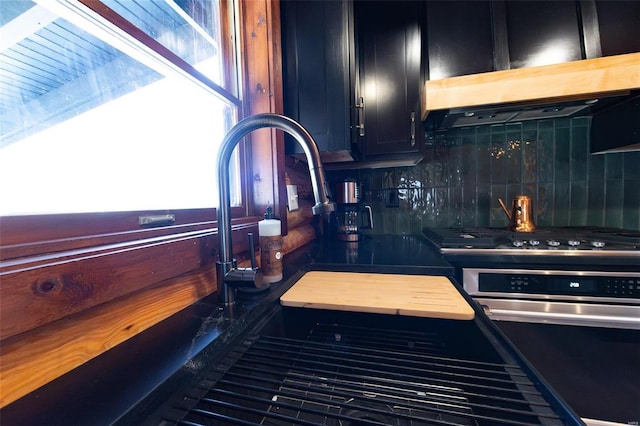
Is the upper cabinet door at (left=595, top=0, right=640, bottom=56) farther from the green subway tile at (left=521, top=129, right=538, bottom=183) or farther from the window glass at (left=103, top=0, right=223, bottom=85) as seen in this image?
the window glass at (left=103, top=0, right=223, bottom=85)

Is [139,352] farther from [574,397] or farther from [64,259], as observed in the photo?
[574,397]

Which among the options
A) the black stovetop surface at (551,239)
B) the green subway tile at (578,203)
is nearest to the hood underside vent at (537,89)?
the green subway tile at (578,203)

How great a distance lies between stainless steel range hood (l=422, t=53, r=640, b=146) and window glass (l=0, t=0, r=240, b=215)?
1219mm

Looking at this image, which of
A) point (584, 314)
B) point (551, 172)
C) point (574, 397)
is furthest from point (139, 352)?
point (551, 172)

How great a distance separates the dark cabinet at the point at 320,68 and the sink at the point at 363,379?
81 centimetres

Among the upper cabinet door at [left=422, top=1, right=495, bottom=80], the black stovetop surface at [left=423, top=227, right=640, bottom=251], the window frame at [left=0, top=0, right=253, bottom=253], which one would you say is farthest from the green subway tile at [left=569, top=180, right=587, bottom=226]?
the window frame at [left=0, top=0, right=253, bottom=253]

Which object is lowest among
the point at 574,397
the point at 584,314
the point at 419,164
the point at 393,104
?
the point at 574,397

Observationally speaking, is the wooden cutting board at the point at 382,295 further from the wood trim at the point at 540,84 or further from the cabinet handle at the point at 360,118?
the wood trim at the point at 540,84

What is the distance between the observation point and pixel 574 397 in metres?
0.81

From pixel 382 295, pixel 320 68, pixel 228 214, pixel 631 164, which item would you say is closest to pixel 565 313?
pixel 382 295

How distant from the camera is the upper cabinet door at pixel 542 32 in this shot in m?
1.25

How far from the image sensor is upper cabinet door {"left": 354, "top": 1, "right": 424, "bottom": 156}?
4.54 ft

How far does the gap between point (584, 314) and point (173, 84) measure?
178cm

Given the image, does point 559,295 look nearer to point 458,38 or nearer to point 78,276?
point 458,38
